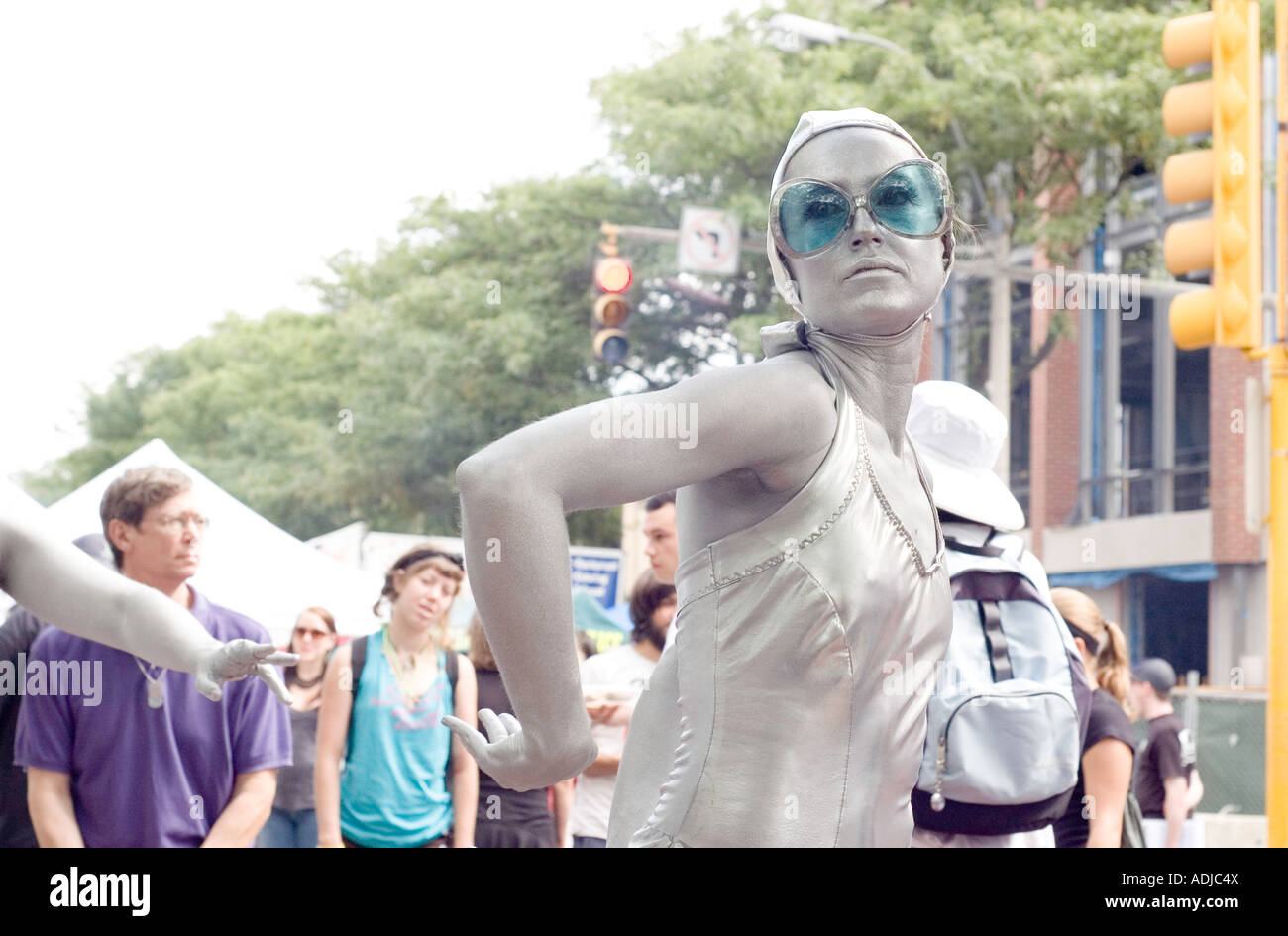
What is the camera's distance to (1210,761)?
12.4 m

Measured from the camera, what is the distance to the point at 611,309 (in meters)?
13.4

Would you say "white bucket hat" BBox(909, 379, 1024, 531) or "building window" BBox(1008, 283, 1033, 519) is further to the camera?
"building window" BBox(1008, 283, 1033, 519)

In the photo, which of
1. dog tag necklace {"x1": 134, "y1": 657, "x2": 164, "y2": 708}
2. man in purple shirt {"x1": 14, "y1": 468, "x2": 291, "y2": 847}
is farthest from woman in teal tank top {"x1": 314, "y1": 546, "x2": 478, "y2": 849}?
dog tag necklace {"x1": 134, "y1": 657, "x2": 164, "y2": 708}

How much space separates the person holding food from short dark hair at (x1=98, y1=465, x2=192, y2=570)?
1961mm

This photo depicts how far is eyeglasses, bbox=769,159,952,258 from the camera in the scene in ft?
6.84

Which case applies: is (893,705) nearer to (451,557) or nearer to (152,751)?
(152,751)

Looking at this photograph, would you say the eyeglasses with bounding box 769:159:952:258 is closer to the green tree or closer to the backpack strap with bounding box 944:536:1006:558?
the backpack strap with bounding box 944:536:1006:558

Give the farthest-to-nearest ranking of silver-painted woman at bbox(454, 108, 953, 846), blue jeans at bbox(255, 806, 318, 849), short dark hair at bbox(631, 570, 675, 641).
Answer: blue jeans at bbox(255, 806, 318, 849) < short dark hair at bbox(631, 570, 675, 641) < silver-painted woman at bbox(454, 108, 953, 846)

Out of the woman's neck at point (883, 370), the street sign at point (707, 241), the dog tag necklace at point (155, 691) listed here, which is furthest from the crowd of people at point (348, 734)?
the street sign at point (707, 241)

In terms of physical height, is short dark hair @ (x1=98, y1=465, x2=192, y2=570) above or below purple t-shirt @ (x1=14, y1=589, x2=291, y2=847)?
above

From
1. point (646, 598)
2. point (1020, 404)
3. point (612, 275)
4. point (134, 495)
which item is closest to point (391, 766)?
point (646, 598)

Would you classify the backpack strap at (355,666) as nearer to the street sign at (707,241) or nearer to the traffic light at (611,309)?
the traffic light at (611,309)
